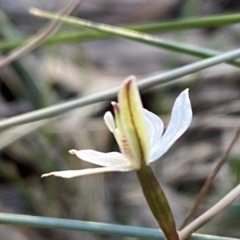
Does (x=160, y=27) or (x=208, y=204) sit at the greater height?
(x=160, y=27)

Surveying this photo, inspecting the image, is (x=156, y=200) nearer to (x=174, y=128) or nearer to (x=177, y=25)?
(x=174, y=128)

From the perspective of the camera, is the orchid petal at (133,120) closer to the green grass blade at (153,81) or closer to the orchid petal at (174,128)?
the orchid petal at (174,128)

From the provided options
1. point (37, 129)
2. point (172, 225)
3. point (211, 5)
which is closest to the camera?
point (172, 225)

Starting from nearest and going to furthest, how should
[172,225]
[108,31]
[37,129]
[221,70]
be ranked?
[172,225] < [108,31] < [37,129] < [221,70]

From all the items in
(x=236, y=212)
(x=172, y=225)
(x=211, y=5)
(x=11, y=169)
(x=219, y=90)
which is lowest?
(x=172, y=225)

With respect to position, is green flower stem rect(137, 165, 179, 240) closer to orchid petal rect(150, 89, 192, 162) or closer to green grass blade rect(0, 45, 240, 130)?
orchid petal rect(150, 89, 192, 162)

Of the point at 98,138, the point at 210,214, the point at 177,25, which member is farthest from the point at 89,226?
the point at 98,138

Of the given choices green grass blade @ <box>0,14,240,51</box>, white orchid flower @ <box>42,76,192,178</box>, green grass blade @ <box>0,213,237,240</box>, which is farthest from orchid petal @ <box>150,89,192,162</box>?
green grass blade @ <box>0,14,240,51</box>

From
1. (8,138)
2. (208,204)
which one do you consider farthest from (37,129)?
(208,204)

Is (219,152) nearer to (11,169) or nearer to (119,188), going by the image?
(119,188)
